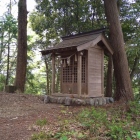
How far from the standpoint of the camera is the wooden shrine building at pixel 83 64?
7367 mm

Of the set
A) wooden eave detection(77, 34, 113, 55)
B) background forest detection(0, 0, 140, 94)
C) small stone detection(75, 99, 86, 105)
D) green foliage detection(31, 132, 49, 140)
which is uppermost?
background forest detection(0, 0, 140, 94)

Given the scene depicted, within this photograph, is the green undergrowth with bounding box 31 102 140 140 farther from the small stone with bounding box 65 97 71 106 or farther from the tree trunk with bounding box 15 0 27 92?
the tree trunk with bounding box 15 0 27 92

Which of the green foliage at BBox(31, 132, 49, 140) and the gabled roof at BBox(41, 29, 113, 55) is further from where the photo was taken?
the gabled roof at BBox(41, 29, 113, 55)

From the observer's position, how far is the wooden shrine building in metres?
7.37

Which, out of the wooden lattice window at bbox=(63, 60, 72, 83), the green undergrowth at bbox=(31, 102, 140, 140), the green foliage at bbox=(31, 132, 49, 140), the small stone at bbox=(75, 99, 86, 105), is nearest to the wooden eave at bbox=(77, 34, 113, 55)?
the wooden lattice window at bbox=(63, 60, 72, 83)

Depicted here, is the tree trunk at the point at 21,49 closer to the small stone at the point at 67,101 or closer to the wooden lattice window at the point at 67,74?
the wooden lattice window at the point at 67,74

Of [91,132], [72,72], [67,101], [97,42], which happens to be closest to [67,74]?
[72,72]

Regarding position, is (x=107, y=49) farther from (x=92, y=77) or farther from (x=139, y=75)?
(x=139, y=75)

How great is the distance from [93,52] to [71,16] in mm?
5274

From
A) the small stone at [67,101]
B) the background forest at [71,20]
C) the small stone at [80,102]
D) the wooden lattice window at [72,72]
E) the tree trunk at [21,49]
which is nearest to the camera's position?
the small stone at [80,102]

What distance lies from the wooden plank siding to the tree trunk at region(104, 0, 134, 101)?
626 mm

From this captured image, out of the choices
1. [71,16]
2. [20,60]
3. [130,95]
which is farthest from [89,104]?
[71,16]

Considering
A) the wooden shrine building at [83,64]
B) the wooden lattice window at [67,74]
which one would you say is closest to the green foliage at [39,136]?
the wooden shrine building at [83,64]

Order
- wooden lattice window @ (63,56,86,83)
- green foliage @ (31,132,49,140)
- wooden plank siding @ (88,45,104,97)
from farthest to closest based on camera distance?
wooden lattice window @ (63,56,86,83) → wooden plank siding @ (88,45,104,97) → green foliage @ (31,132,49,140)
